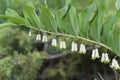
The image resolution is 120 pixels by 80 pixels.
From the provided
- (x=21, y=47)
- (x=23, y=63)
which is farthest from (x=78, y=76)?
(x=23, y=63)

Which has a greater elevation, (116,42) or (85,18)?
(85,18)

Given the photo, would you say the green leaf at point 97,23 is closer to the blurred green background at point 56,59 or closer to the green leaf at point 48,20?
the green leaf at point 48,20

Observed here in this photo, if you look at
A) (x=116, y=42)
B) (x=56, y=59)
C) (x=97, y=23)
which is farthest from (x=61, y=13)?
(x=56, y=59)

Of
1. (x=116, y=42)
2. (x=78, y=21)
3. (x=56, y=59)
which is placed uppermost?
(x=78, y=21)

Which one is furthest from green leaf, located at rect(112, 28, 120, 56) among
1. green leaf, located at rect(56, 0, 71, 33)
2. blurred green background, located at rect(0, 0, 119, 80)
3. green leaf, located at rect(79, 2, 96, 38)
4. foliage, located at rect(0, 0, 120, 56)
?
blurred green background, located at rect(0, 0, 119, 80)

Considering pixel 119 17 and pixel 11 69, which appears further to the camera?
pixel 11 69

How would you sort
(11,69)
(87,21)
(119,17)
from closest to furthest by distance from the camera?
(119,17) < (87,21) < (11,69)

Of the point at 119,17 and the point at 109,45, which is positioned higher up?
the point at 119,17

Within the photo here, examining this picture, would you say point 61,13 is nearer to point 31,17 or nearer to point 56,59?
point 31,17

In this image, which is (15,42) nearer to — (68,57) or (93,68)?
(68,57)

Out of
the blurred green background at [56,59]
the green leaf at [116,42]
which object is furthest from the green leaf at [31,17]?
the blurred green background at [56,59]

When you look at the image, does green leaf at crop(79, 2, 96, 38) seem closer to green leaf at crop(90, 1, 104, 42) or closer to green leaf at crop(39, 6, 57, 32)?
green leaf at crop(90, 1, 104, 42)
